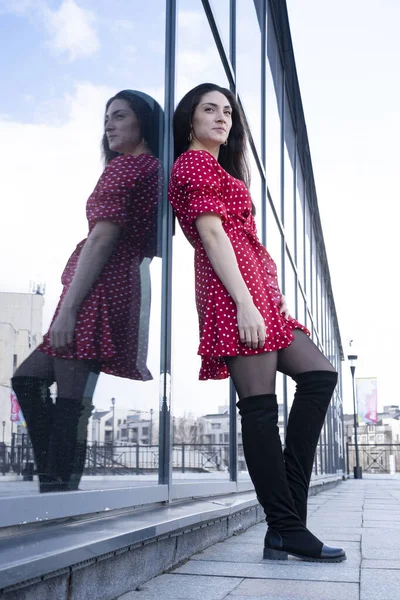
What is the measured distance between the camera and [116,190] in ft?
7.89

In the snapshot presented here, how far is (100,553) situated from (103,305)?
807 millimetres

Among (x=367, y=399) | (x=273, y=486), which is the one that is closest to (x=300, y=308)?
(x=273, y=486)

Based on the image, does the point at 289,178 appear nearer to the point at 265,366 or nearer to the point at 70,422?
the point at 265,366

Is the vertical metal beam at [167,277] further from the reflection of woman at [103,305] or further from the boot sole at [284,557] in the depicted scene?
the boot sole at [284,557]

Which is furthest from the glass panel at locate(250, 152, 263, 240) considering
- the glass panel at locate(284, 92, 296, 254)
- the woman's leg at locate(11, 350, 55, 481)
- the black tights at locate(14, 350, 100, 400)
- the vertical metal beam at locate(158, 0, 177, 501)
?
the woman's leg at locate(11, 350, 55, 481)

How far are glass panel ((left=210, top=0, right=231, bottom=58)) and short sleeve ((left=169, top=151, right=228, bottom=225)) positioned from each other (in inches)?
78.5

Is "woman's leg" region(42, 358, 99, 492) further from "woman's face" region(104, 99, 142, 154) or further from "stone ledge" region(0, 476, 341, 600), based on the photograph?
"woman's face" region(104, 99, 142, 154)

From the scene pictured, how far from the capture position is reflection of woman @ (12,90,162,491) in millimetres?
1831

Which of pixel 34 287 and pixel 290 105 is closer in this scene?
pixel 34 287

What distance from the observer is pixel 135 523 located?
203cm

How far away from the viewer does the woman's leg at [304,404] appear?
8.27 ft

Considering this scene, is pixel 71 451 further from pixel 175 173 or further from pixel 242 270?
pixel 175 173

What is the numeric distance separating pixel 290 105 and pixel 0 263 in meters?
8.93

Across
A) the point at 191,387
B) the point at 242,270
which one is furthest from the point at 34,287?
the point at 191,387
